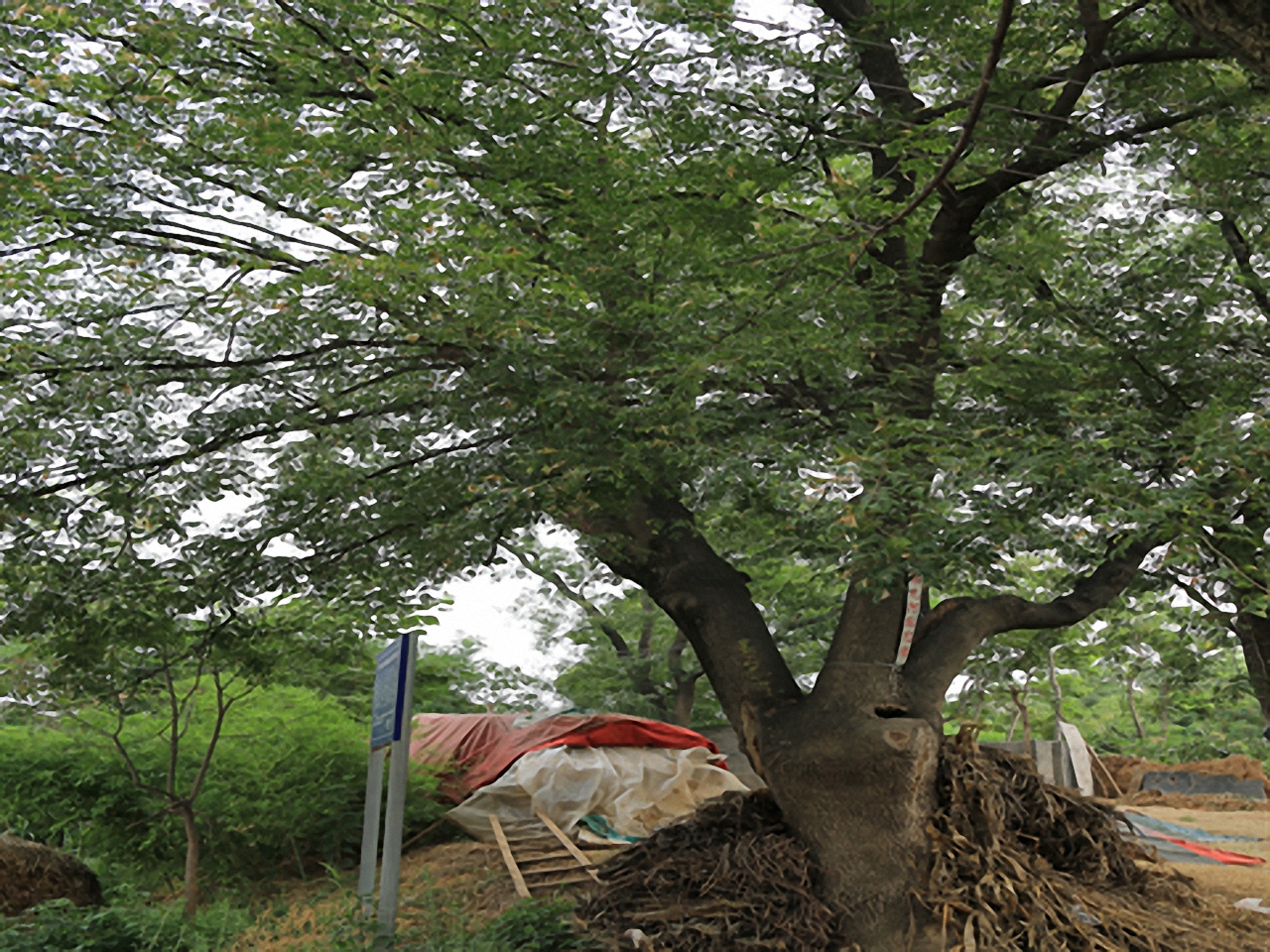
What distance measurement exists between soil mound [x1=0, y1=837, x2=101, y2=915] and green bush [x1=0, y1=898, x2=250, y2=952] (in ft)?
1.73

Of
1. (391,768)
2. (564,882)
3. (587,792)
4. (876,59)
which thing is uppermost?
(876,59)

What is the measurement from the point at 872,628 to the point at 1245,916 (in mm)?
3501

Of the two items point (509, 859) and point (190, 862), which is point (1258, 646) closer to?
point (509, 859)

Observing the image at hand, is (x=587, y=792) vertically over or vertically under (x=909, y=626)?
under

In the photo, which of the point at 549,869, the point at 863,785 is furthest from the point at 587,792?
the point at 863,785

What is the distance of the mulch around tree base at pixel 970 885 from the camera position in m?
6.64

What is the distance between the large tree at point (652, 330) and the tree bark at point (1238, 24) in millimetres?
2552

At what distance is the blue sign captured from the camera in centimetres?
647

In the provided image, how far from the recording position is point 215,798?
1032cm

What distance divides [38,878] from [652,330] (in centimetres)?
712

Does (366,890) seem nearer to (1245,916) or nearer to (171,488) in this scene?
(171,488)

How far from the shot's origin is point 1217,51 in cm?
634

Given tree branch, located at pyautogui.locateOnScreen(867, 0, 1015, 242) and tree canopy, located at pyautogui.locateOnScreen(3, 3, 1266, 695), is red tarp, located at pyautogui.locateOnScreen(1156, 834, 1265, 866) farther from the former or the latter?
tree branch, located at pyautogui.locateOnScreen(867, 0, 1015, 242)

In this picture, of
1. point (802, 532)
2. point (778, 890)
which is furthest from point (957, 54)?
point (778, 890)
